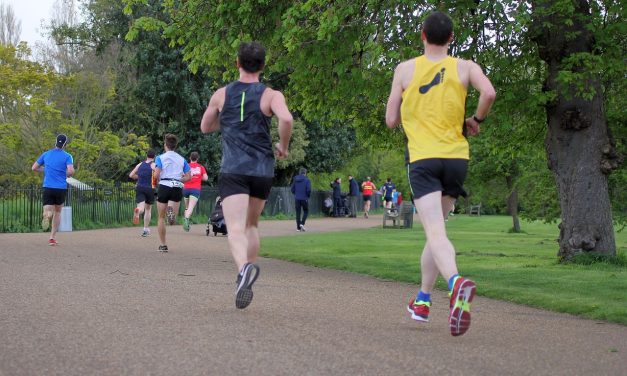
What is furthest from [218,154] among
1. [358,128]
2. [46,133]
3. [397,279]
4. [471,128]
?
[471,128]

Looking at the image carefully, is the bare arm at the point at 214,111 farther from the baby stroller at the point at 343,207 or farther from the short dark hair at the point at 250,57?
the baby stroller at the point at 343,207

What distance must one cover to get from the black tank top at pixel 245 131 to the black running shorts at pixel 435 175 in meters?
1.49

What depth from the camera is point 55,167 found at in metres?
15.5

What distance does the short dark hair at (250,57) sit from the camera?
7.06 metres

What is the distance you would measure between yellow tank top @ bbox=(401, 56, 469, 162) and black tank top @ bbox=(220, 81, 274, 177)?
1.44 m

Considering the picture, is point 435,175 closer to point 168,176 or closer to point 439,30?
point 439,30

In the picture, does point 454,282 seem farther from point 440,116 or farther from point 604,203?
point 604,203

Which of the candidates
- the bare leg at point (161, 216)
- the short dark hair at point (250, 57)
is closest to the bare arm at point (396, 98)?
the short dark hair at point (250, 57)

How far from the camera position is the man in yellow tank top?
230 inches

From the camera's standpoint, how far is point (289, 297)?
7.98 meters

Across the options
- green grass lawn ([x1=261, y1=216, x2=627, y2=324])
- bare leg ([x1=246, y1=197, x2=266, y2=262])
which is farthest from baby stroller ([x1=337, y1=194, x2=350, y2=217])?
bare leg ([x1=246, y1=197, x2=266, y2=262])

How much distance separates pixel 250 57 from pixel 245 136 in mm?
626

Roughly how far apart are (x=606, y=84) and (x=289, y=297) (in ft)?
28.7

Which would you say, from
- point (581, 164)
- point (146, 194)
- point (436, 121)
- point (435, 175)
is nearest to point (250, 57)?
point (436, 121)
